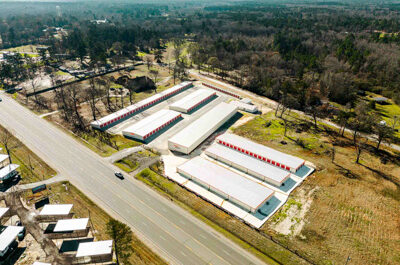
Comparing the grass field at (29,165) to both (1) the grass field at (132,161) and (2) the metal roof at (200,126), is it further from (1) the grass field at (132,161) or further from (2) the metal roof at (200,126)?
(2) the metal roof at (200,126)

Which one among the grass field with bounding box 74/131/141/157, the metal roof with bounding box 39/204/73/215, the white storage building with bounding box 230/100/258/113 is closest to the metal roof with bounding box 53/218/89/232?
the metal roof with bounding box 39/204/73/215

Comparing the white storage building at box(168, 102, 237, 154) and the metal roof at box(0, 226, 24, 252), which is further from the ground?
the white storage building at box(168, 102, 237, 154)

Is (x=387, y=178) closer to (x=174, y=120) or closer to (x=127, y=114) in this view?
(x=174, y=120)

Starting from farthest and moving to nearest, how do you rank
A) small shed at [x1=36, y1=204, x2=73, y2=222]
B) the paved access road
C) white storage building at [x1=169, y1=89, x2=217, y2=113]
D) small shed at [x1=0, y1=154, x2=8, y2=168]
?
1. white storage building at [x1=169, y1=89, x2=217, y2=113]
2. small shed at [x1=0, y1=154, x2=8, y2=168]
3. small shed at [x1=36, y1=204, x2=73, y2=222]
4. the paved access road

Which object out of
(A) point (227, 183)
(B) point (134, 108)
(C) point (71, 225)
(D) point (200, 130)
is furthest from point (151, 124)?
(C) point (71, 225)

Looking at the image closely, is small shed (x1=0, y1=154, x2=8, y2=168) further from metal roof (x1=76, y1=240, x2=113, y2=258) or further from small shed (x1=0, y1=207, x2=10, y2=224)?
metal roof (x1=76, y1=240, x2=113, y2=258)

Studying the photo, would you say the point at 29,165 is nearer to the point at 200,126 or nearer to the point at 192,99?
the point at 200,126

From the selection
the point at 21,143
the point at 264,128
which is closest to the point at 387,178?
the point at 264,128
